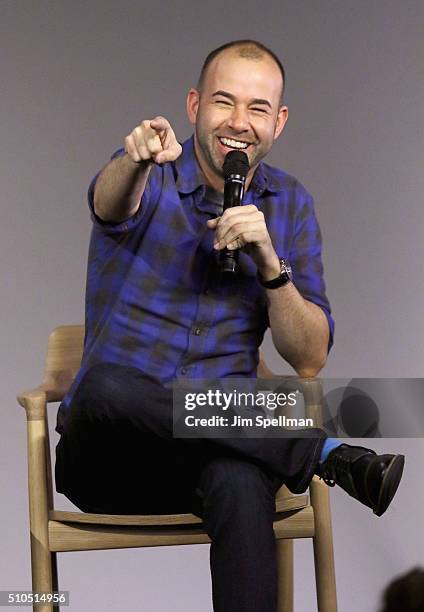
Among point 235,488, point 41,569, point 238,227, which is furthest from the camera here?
point 41,569

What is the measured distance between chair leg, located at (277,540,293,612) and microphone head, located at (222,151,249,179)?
725mm

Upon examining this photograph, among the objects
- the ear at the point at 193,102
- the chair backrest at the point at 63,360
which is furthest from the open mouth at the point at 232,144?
the chair backrest at the point at 63,360

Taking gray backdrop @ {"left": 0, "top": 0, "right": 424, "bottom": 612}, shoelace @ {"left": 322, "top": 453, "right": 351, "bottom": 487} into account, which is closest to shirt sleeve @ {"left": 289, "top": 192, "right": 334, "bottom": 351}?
shoelace @ {"left": 322, "top": 453, "right": 351, "bottom": 487}

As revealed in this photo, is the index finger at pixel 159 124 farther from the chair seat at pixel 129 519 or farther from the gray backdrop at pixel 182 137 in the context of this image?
the gray backdrop at pixel 182 137

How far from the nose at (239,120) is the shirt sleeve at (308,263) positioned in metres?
0.21

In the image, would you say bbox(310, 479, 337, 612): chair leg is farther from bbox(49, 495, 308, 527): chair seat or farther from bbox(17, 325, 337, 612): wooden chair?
bbox(49, 495, 308, 527): chair seat

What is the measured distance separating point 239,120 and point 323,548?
0.75 metres

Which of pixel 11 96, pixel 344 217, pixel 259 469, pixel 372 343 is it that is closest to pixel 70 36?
pixel 11 96

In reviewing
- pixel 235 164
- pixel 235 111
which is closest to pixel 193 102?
pixel 235 111

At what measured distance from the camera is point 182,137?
2789mm

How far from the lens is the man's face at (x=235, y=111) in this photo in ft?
6.59

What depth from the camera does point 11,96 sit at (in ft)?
8.97

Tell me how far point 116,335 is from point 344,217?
1.04 m

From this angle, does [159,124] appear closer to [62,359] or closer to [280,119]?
[280,119]
